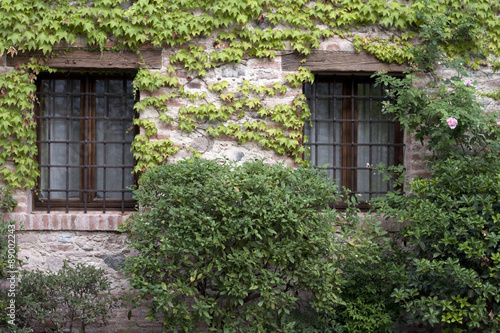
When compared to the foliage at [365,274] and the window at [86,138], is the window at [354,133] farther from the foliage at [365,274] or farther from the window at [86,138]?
the window at [86,138]

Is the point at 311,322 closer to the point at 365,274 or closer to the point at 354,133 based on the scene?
the point at 365,274

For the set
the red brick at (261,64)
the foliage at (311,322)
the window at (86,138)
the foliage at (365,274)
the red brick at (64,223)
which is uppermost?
the red brick at (261,64)

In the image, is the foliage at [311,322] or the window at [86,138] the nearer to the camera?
the foliage at [311,322]

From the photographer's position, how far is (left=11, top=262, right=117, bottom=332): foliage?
4375 mm

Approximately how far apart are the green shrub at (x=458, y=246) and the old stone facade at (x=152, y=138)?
4.62 feet

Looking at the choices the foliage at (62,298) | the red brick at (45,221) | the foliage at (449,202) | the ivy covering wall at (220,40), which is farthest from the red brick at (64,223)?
the foliage at (449,202)

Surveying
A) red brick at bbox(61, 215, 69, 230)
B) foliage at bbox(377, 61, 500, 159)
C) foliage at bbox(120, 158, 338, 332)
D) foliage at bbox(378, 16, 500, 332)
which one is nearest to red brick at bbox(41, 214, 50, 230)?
red brick at bbox(61, 215, 69, 230)

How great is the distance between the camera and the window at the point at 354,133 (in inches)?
204

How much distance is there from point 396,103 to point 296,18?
57.0 inches

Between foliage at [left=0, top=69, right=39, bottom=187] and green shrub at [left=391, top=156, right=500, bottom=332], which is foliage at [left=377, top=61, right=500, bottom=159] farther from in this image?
foliage at [left=0, top=69, right=39, bottom=187]

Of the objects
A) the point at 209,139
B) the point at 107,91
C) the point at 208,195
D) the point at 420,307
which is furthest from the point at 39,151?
the point at 420,307

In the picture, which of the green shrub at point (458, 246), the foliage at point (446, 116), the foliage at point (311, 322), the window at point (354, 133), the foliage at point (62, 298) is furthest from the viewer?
the window at point (354, 133)

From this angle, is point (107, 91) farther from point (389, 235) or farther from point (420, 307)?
point (420, 307)

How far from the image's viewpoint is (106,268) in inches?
189
